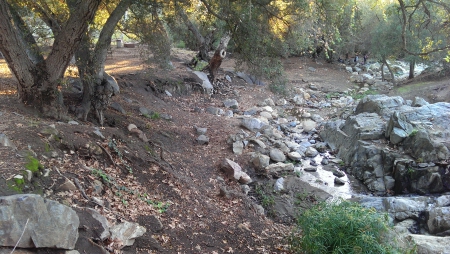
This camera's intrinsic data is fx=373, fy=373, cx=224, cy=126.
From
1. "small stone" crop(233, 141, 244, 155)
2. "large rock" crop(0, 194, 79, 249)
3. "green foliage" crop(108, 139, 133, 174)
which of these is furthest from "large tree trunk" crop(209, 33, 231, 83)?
"large rock" crop(0, 194, 79, 249)

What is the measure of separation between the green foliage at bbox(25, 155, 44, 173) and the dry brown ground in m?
0.10

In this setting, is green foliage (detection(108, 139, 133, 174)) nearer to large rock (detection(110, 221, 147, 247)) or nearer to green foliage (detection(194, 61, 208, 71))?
large rock (detection(110, 221, 147, 247))

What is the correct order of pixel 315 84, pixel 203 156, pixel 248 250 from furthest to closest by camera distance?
pixel 315 84 → pixel 203 156 → pixel 248 250

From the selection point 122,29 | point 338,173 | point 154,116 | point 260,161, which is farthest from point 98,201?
point 338,173

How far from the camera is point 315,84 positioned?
2369cm

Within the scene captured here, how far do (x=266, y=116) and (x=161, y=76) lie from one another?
491 cm

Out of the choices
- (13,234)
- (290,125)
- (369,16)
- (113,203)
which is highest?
(369,16)

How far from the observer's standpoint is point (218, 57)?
17.6 m

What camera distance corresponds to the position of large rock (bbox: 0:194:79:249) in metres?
3.68

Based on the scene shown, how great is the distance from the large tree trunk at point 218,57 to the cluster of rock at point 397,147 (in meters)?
5.96

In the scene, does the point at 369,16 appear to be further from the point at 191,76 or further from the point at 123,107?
the point at 123,107

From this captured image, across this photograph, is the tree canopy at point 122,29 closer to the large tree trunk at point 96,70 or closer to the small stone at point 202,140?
the large tree trunk at point 96,70

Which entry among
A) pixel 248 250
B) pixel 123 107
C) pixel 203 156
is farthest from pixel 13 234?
pixel 123 107

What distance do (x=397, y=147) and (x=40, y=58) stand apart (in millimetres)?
10687
